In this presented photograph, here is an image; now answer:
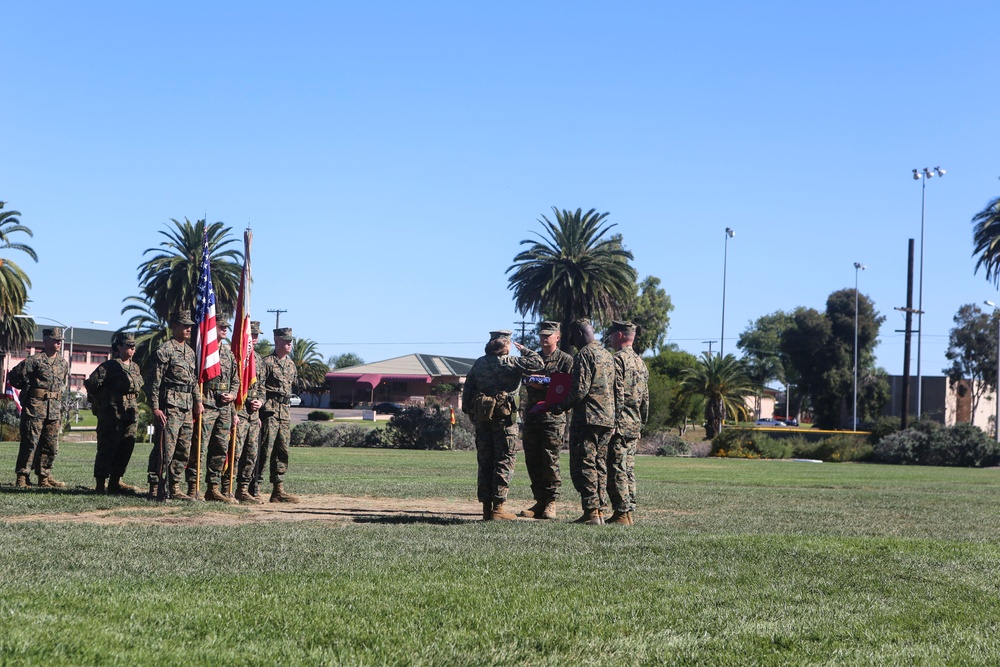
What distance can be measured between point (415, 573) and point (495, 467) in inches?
165

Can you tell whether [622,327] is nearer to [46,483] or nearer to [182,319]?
[182,319]

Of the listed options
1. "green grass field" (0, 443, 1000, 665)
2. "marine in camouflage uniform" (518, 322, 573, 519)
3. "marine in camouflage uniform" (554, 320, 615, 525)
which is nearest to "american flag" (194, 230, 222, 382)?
"green grass field" (0, 443, 1000, 665)

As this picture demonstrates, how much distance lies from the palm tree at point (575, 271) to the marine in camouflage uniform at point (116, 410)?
141ft

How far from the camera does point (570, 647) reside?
18.2 ft

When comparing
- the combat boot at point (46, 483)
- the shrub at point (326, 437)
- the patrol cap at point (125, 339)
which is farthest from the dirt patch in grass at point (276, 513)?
the shrub at point (326, 437)

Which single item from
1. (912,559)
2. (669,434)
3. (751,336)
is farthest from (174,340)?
(751,336)

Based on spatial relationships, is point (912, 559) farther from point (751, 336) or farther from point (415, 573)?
point (751, 336)

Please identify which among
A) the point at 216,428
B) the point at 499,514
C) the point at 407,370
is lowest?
the point at 499,514

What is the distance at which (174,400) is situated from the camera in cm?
1280

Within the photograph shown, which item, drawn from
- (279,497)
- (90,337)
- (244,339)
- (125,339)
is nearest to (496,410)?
(279,497)

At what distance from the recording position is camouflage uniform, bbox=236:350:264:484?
13.5m

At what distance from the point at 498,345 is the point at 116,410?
552 centimetres

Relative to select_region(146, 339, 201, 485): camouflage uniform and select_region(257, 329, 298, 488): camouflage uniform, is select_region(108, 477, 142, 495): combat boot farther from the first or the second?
select_region(257, 329, 298, 488): camouflage uniform

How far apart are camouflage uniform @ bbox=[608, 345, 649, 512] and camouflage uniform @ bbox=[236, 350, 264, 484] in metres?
4.56
